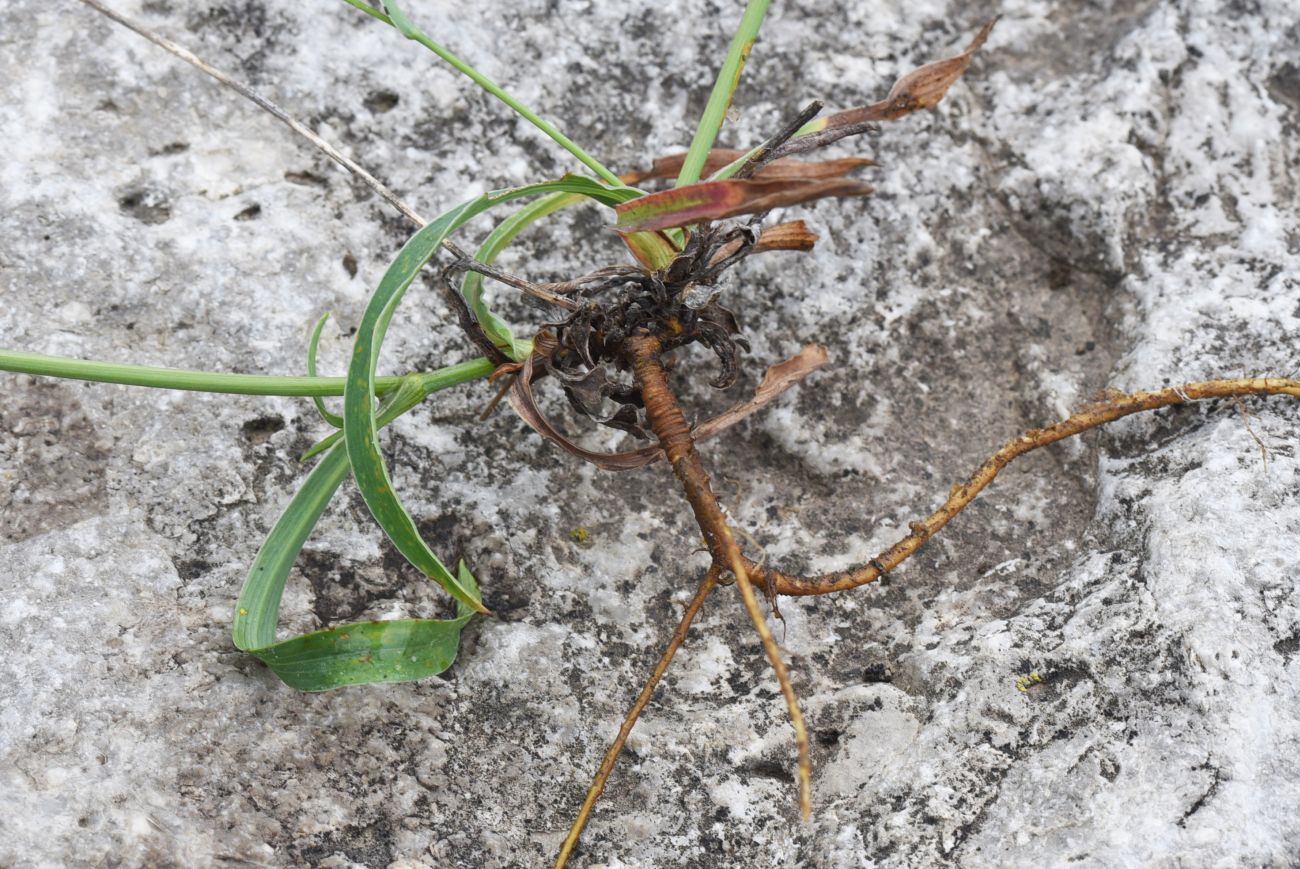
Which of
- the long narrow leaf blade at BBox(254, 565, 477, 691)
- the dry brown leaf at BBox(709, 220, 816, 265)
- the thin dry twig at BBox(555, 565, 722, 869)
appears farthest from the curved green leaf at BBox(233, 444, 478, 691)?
the dry brown leaf at BBox(709, 220, 816, 265)

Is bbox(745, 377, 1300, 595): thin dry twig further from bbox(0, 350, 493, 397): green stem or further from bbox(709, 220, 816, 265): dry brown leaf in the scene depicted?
bbox(0, 350, 493, 397): green stem

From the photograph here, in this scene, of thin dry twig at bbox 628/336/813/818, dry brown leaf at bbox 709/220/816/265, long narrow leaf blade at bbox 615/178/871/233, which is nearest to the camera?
long narrow leaf blade at bbox 615/178/871/233

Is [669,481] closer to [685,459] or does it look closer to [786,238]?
[685,459]

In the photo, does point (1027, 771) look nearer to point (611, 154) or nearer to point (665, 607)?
point (665, 607)

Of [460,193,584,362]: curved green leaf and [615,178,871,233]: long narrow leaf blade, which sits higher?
[460,193,584,362]: curved green leaf

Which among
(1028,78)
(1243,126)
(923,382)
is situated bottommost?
(923,382)

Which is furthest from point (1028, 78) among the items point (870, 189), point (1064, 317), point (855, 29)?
point (870, 189)

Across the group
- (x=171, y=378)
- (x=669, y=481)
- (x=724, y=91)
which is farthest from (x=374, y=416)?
(x=724, y=91)
